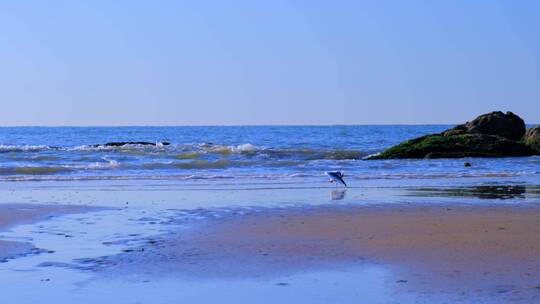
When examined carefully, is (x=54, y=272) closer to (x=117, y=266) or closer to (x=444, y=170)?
(x=117, y=266)

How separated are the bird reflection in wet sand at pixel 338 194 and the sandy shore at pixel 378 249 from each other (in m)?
2.75

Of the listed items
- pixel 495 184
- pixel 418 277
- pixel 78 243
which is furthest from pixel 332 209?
pixel 495 184

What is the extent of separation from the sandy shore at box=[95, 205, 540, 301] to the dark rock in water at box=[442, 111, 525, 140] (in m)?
24.2

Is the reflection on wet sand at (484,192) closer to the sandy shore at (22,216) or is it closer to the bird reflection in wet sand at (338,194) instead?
the bird reflection in wet sand at (338,194)

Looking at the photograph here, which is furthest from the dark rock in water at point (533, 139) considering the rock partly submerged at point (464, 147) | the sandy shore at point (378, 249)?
the sandy shore at point (378, 249)

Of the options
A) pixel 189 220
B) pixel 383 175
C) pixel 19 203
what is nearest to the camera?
pixel 189 220

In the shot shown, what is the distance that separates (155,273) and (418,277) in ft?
7.80

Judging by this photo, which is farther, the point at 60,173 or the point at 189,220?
the point at 60,173

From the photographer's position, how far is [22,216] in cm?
1264

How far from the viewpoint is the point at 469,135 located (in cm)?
3409

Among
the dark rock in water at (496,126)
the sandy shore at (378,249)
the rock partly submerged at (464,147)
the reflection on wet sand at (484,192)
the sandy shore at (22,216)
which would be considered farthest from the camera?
the dark rock in water at (496,126)

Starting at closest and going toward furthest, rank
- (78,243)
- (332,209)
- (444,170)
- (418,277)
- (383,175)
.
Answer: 1. (418,277)
2. (78,243)
3. (332,209)
4. (383,175)
5. (444,170)

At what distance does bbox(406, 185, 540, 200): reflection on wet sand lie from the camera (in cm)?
1601

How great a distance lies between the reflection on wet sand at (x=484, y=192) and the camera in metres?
16.0
